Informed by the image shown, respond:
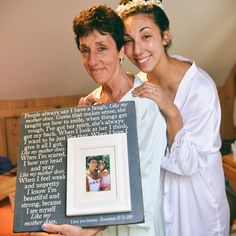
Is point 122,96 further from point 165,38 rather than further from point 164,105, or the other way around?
point 165,38

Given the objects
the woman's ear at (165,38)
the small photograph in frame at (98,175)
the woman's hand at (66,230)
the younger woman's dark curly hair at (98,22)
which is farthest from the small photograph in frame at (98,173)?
the woman's ear at (165,38)

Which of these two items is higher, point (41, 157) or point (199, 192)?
point (41, 157)

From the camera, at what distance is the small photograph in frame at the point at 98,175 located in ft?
3.55

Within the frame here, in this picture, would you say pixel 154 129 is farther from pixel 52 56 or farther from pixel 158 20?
pixel 52 56

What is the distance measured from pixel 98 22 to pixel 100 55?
101 millimetres

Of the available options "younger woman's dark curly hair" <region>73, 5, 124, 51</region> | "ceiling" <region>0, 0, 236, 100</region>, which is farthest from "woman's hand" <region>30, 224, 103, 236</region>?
"ceiling" <region>0, 0, 236, 100</region>

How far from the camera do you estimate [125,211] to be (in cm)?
107

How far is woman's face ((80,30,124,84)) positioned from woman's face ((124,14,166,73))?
17cm

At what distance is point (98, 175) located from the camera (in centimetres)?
111

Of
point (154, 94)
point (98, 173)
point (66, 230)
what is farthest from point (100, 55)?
point (66, 230)

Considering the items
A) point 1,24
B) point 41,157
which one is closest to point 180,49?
point 1,24

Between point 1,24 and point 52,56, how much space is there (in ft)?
1.30

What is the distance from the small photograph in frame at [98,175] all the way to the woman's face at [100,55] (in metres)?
0.22

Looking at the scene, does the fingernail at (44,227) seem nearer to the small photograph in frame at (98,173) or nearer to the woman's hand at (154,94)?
the small photograph in frame at (98,173)
